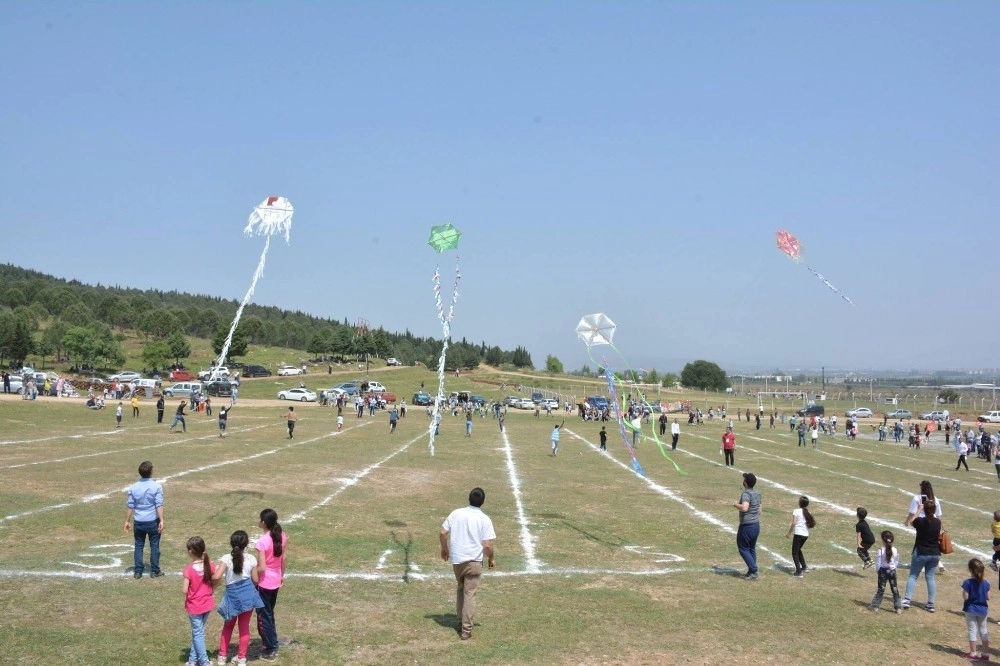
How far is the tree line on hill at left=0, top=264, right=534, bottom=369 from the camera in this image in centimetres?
8512

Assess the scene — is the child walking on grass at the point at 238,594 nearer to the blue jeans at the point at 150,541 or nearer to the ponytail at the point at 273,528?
the ponytail at the point at 273,528

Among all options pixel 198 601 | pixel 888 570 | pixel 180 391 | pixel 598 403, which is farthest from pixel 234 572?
pixel 598 403

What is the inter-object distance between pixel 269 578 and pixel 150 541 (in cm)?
413

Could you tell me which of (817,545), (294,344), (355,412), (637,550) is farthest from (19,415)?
(294,344)

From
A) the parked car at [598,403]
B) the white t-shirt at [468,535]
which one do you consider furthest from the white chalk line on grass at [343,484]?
the parked car at [598,403]

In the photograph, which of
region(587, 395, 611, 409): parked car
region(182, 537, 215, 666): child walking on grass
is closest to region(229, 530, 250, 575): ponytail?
region(182, 537, 215, 666): child walking on grass

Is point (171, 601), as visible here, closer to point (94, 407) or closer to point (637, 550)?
point (637, 550)

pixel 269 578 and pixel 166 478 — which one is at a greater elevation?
pixel 269 578

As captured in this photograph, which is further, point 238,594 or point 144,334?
point 144,334

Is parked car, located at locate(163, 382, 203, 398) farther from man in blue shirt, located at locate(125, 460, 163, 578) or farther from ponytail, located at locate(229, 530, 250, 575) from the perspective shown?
ponytail, located at locate(229, 530, 250, 575)

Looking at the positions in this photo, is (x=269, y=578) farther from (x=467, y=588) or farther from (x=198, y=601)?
(x=467, y=588)

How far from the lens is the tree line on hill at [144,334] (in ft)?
279

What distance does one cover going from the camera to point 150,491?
38.4ft

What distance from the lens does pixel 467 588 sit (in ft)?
31.8
